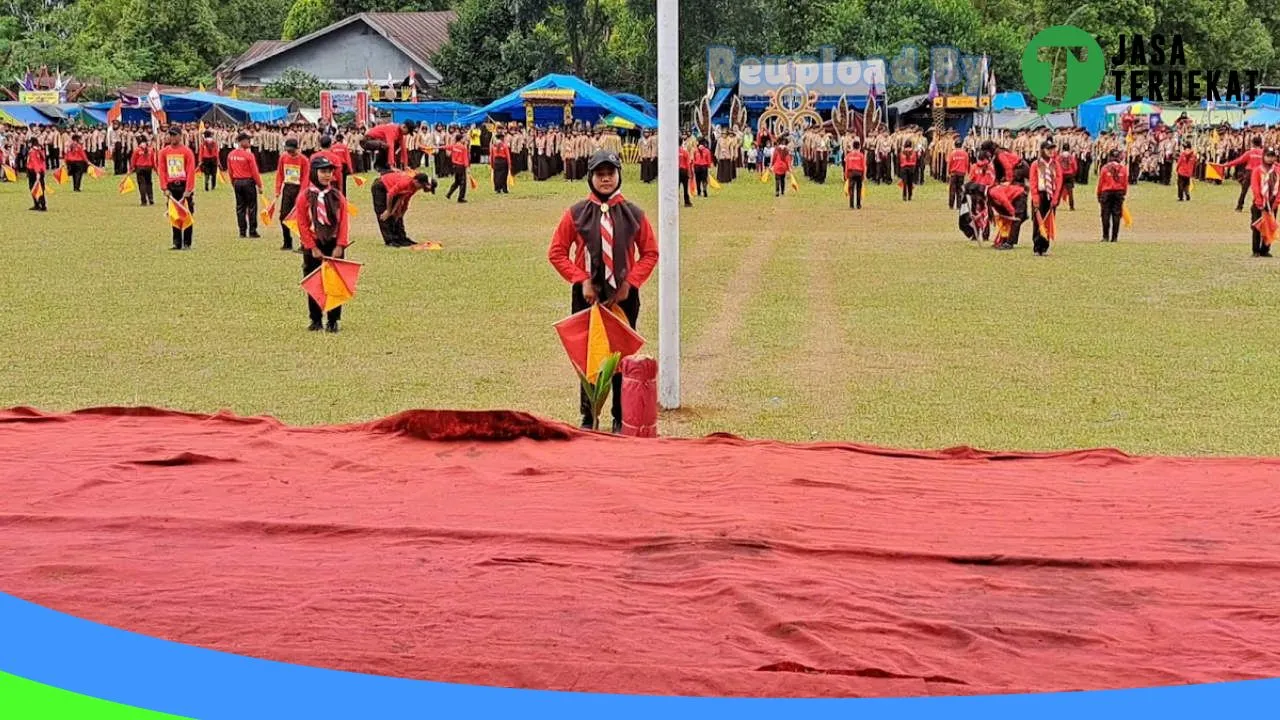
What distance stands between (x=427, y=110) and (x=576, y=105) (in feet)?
13.1

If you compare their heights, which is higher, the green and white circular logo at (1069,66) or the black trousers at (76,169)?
the green and white circular logo at (1069,66)

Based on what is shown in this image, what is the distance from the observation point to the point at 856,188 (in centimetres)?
3042

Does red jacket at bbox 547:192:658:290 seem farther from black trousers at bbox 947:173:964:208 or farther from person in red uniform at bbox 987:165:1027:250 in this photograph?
black trousers at bbox 947:173:964:208

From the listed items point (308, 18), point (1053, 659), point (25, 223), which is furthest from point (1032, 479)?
point (308, 18)

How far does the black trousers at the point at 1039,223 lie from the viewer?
64.3 feet

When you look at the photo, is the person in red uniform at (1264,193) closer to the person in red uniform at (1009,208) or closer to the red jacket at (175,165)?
the person in red uniform at (1009,208)

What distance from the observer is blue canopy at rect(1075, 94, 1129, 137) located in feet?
157

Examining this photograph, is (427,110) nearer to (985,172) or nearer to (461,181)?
(461,181)

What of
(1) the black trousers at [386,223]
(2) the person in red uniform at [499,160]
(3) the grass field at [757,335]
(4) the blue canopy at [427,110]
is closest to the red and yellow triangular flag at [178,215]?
(3) the grass field at [757,335]

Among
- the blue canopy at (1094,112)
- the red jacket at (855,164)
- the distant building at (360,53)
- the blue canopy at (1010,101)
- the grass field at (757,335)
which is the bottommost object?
the grass field at (757,335)

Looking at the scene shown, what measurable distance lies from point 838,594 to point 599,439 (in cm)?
296

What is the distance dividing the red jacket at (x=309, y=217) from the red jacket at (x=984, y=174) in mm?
11314

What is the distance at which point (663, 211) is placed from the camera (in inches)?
355

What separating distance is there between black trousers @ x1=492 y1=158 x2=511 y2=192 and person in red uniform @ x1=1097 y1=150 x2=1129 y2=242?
15.6 meters
